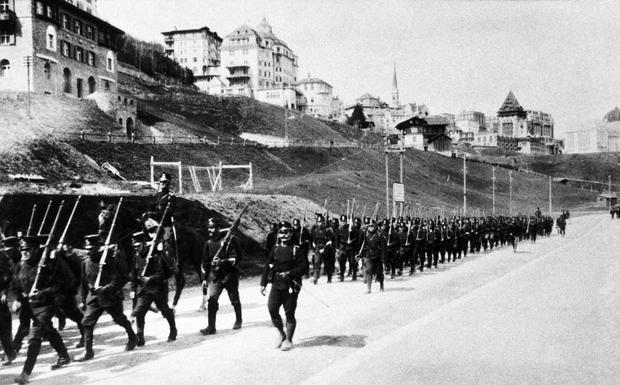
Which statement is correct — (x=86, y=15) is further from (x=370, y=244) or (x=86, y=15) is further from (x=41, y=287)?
(x=41, y=287)

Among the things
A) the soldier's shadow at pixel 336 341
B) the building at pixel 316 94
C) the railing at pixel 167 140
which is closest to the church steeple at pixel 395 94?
the building at pixel 316 94

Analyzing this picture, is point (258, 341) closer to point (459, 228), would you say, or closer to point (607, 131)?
point (459, 228)

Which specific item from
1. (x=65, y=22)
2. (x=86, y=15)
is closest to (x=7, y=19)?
(x=65, y=22)

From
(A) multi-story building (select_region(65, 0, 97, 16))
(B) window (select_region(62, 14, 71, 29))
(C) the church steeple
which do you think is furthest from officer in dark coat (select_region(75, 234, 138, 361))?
(C) the church steeple

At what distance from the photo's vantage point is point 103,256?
10.4m

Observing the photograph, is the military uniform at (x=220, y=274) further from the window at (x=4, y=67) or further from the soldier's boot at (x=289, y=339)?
the window at (x=4, y=67)

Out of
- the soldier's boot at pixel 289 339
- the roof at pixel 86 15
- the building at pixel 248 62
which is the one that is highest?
the building at pixel 248 62

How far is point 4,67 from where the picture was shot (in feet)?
175

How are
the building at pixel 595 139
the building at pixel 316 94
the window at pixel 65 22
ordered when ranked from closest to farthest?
the window at pixel 65 22 < the building at pixel 316 94 < the building at pixel 595 139

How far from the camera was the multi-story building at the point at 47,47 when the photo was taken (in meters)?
52.9

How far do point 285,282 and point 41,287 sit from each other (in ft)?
12.9

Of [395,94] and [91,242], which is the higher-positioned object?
[395,94]

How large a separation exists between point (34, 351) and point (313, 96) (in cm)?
14734

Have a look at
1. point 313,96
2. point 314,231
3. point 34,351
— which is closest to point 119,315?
point 34,351
